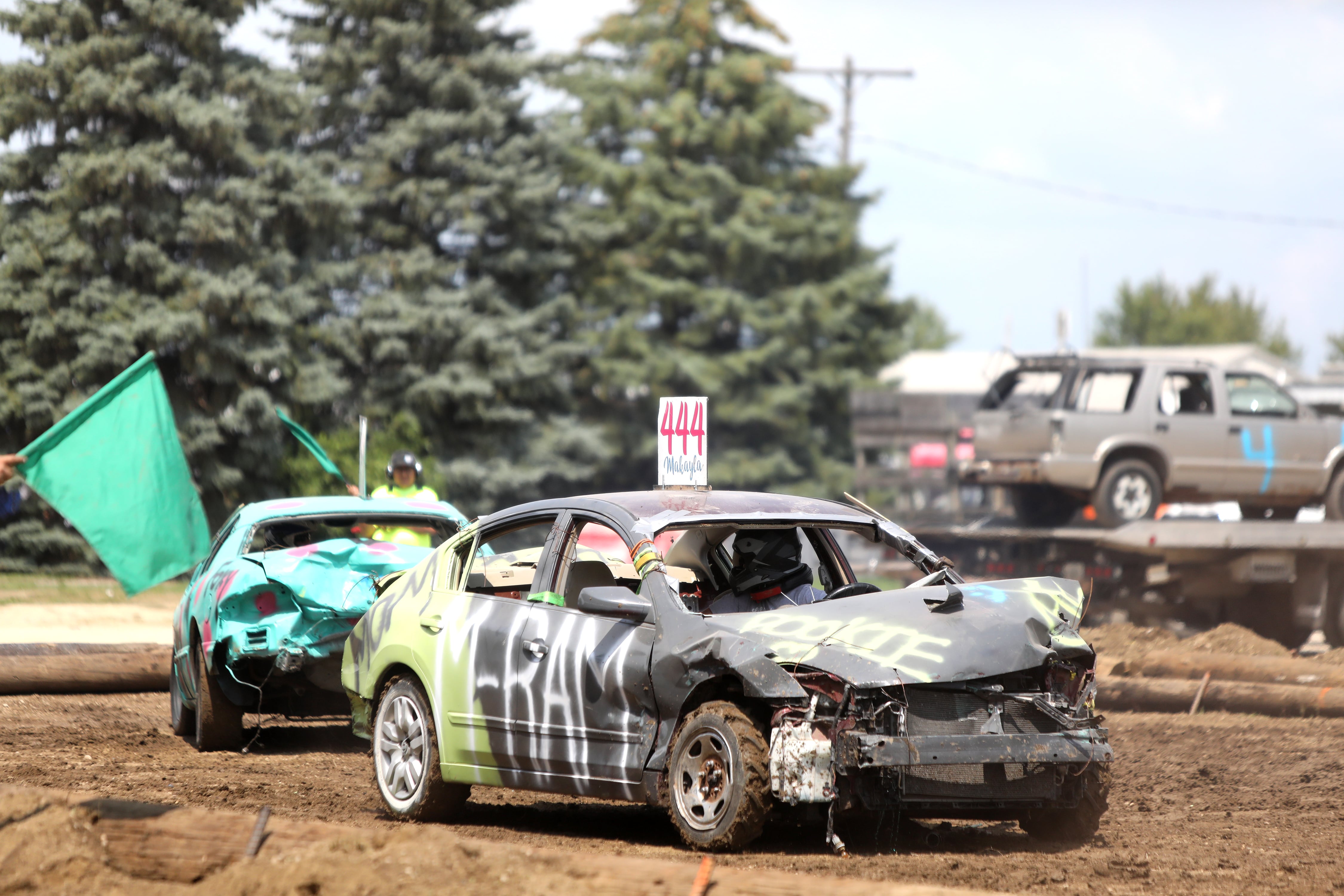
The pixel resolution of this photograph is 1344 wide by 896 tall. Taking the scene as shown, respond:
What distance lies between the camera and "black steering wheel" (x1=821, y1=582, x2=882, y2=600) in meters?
7.51

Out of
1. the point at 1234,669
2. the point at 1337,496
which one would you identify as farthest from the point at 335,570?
the point at 1337,496

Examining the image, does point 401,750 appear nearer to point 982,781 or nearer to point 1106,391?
point 982,781

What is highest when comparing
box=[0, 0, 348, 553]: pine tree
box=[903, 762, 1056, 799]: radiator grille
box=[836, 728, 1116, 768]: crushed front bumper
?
box=[0, 0, 348, 553]: pine tree

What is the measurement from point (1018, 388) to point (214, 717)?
34.8 feet

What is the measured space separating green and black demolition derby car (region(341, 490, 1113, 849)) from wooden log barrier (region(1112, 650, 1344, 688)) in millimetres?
5993

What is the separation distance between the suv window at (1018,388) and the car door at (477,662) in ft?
35.1

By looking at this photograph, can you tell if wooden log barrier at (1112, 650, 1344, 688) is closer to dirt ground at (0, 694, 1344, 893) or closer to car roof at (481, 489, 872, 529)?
dirt ground at (0, 694, 1344, 893)

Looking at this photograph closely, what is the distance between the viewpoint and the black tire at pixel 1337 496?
17453mm

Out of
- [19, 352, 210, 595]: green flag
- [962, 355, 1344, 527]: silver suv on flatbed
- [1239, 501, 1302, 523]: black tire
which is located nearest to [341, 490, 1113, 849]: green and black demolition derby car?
[19, 352, 210, 595]: green flag

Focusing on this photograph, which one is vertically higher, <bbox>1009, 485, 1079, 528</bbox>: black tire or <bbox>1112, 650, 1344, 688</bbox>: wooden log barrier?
<bbox>1009, 485, 1079, 528</bbox>: black tire

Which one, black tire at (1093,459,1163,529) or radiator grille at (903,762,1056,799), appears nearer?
radiator grille at (903,762,1056,799)

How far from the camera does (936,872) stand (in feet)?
19.8

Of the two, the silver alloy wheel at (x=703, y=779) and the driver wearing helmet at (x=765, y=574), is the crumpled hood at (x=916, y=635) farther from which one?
the driver wearing helmet at (x=765, y=574)

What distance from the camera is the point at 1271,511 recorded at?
58.5 ft
